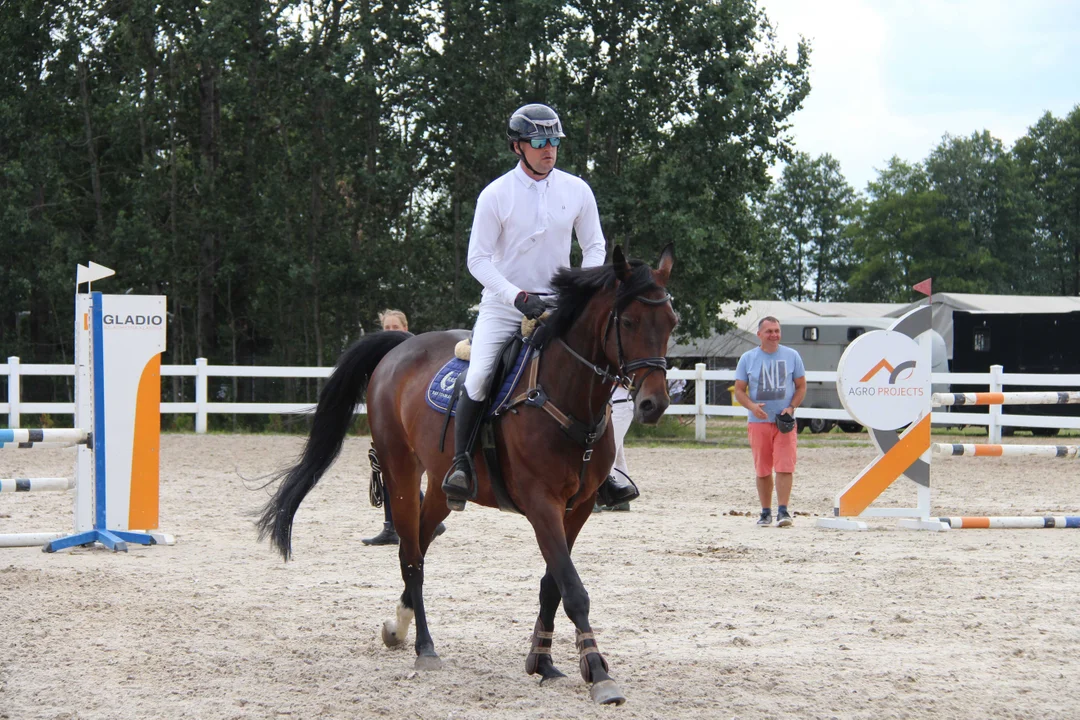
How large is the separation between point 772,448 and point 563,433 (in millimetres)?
6070

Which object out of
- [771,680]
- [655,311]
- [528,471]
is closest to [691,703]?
[771,680]

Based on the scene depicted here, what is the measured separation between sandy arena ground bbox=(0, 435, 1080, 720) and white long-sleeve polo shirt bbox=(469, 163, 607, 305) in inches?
72.0

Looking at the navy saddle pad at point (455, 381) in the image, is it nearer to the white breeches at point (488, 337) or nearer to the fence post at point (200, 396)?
the white breeches at point (488, 337)

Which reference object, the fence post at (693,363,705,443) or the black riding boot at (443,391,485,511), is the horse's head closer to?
the black riding boot at (443,391,485,511)

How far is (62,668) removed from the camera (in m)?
5.27

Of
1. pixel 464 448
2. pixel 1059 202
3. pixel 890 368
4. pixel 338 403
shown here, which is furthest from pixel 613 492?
pixel 1059 202

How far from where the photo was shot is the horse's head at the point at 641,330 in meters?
4.60

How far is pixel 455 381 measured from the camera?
19.1 feet

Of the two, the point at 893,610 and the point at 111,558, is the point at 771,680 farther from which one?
the point at 111,558

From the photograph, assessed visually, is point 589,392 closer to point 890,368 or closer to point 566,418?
point 566,418

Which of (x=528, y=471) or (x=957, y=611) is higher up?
(x=528, y=471)

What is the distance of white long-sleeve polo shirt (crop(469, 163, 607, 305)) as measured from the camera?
17.9 ft

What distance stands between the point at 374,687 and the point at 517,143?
2.56 m

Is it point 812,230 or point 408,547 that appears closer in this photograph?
point 408,547
